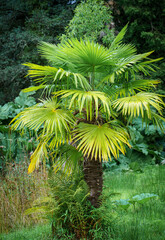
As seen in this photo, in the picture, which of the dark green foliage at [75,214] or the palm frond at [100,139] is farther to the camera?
the dark green foliage at [75,214]

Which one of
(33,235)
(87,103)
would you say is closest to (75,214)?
(33,235)

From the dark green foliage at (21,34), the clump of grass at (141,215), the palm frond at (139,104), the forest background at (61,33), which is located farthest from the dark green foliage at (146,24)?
the palm frond at (139,104)

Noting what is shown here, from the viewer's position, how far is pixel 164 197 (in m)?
4.31

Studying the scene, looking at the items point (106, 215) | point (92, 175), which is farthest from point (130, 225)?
point (92, 175)

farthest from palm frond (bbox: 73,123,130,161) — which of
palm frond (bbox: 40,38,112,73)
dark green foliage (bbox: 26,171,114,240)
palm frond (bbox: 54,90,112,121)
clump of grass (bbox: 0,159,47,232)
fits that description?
clump of grass (bbox: 0,159,47,232)

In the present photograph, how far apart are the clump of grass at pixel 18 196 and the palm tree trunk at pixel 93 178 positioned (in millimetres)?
1053

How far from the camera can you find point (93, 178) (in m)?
2.87

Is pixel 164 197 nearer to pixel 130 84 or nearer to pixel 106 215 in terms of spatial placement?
pixel 106 215

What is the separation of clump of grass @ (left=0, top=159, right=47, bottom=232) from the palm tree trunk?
1.05 meters

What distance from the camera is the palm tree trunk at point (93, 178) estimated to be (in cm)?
287

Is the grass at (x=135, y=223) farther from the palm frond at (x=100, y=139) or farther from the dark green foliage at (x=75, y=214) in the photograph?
the palm frond at (x=100, y=139)

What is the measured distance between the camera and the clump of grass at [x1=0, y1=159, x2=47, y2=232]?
394cm

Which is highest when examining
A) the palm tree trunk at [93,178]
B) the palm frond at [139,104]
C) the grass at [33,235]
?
the palm frond at [139,104]

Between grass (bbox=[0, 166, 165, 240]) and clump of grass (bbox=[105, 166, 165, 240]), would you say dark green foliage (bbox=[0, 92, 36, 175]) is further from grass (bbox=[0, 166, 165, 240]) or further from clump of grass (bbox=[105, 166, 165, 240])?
grass (bbox=[0, 166, 165, 240])
